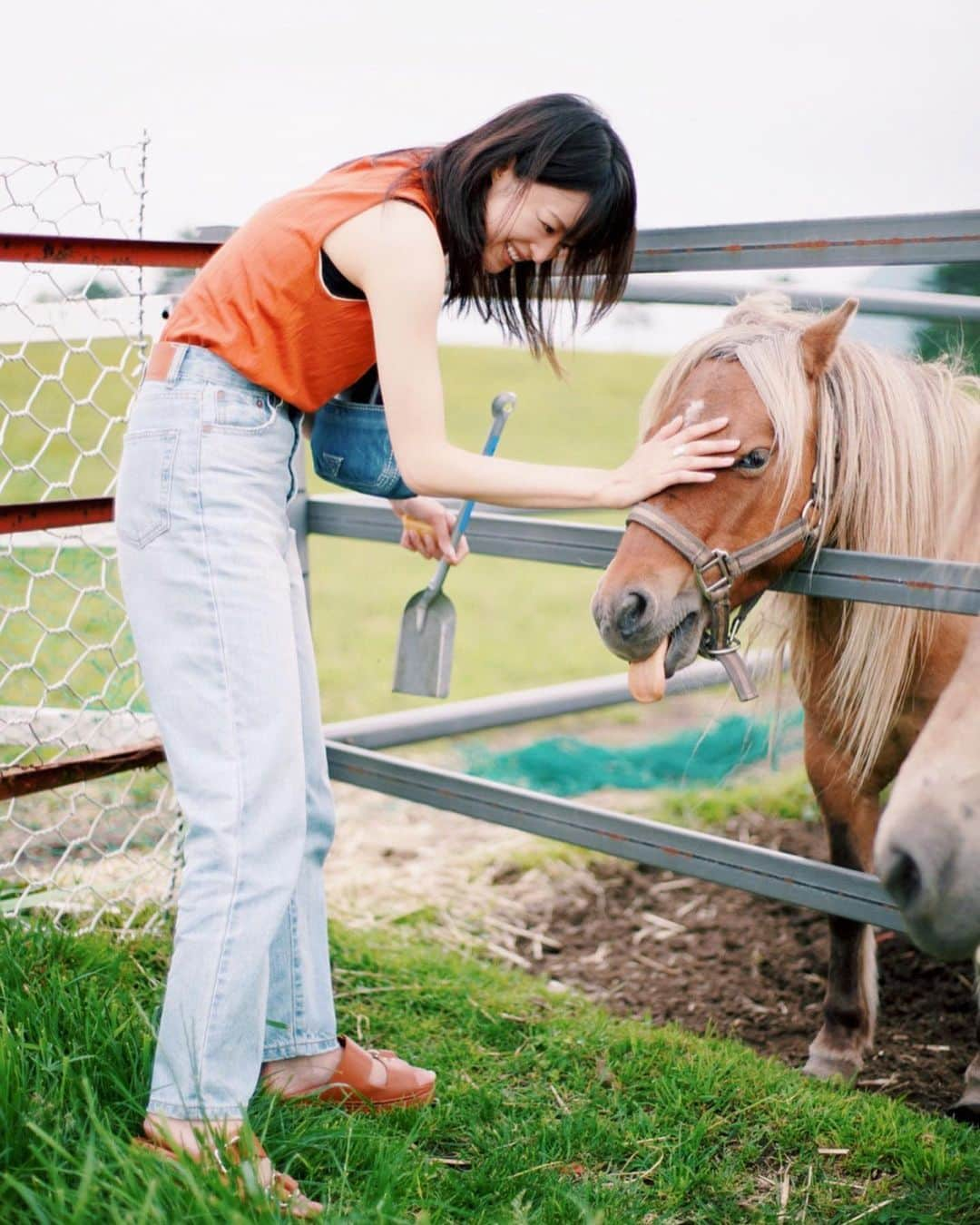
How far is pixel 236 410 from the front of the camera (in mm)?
1803

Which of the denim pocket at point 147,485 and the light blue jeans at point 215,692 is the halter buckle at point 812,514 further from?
the denim pocket at point 147,485

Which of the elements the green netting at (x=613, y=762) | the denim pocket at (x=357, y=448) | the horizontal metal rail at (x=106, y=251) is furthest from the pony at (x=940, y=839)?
the green netting at (x=613, y=762)

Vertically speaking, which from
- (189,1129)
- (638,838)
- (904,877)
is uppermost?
(904,877)

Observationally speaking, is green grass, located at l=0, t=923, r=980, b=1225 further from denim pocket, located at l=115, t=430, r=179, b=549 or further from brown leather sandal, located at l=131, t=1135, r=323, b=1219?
denim pocket, located at l=115, t=430, r=179, b=549

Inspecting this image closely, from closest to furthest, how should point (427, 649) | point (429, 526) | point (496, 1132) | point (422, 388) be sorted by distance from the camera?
point (422, 388) < point (496, 1132) < point (429, 526) < point (427, 649)

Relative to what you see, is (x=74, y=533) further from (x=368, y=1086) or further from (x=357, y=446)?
(x=368, y=1086)

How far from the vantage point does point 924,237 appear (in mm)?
1875

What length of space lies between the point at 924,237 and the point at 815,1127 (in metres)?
1.52

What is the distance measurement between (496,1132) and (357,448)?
1209 mm

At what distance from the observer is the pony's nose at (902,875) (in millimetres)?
1330

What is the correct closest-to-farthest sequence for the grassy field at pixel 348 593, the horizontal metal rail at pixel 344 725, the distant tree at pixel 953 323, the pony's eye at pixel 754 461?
the pony's eye at pixel 754 461 → the horizontal metal rail at pixel 344 725 → the distant tree at pixel 953 323 → the grassy field at pixel 348 593

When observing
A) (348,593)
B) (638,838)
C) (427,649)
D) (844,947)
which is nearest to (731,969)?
(844,947)

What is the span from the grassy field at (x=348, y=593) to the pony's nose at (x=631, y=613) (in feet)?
4.10

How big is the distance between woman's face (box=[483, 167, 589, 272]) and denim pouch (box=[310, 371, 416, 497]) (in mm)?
373
